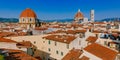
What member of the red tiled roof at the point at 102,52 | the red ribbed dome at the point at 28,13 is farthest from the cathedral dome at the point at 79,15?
the red tiled roof at the point at 102,52

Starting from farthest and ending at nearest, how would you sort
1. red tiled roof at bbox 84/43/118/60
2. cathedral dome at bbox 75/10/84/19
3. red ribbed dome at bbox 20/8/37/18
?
cathedral dome at bbox 75/10/84/19 → red ribbed dome at bbox 20/8/37/18 → red tiled roof at bbox 84/43/118/60

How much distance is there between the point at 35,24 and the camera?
103188mm

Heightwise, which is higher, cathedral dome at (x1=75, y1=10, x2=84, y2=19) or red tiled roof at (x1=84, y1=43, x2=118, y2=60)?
cathedral dome at (x1=75, y1=10, x2=84, y2=19)

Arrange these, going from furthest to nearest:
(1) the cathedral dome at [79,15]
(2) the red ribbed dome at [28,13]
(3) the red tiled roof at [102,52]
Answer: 1. (1) the cathedral dome at [79,15]
2. (2) the red ribbed dome at [28,13]
3. (3) the red tiled roof at [102,52]

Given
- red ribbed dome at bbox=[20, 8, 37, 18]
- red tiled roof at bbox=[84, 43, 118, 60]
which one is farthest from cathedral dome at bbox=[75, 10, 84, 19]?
red tiled roof at bbox=[84, 43, 118, 60]

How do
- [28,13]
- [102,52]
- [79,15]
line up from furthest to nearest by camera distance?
[79,15]
[28,13]
[102,52]

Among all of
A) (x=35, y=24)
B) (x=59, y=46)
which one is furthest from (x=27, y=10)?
(x=59, y=46)

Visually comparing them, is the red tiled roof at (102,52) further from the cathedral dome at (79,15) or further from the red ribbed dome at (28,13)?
the cathedral dome at (79,15)

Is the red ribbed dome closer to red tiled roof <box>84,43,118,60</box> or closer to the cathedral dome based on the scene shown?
the cathedral dome

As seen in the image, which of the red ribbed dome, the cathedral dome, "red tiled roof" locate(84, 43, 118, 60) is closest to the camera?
"red tiled roof" locate(84, 43, 118, 60)

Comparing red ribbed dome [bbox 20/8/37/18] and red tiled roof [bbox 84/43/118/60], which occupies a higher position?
red ribbed dome [bbox 20/8/37/18]

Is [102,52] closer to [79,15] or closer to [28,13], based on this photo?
[28,13]

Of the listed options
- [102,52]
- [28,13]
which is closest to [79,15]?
[28,13]

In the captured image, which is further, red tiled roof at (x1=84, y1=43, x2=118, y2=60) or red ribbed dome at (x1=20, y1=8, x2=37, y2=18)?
red ribbed dome at (x1=20, y1=8, x2=37, y2=18)
